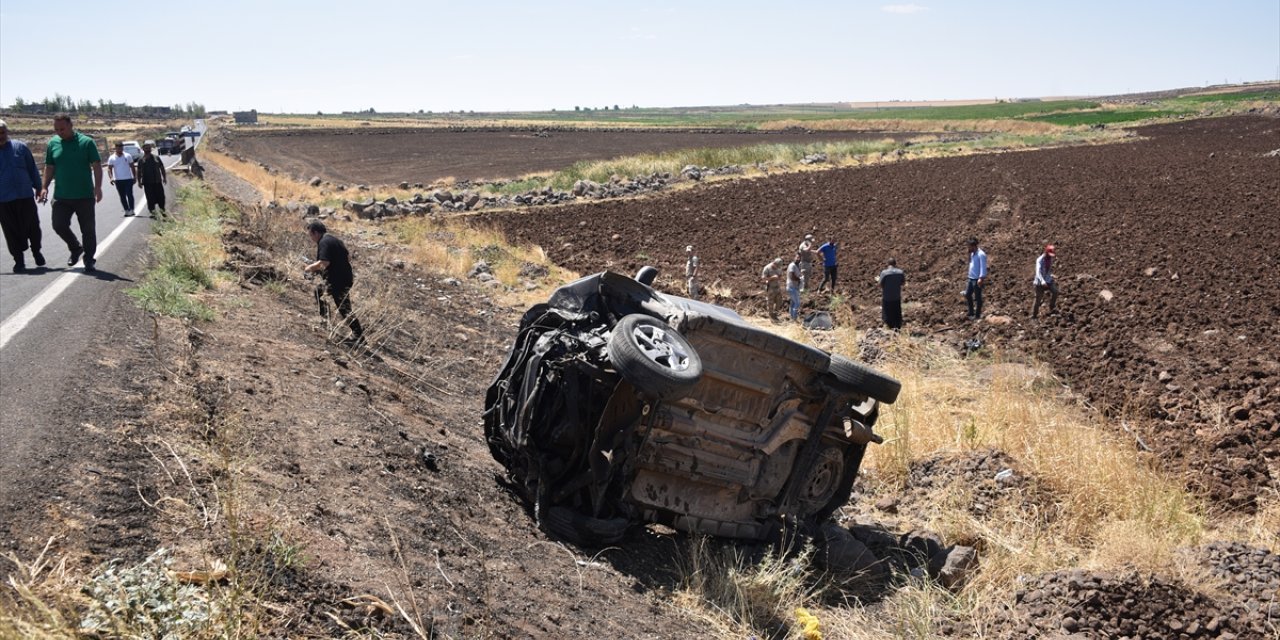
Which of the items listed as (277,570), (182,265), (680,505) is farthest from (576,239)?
(277,570)

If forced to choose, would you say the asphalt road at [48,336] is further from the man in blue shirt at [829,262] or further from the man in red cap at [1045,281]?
the man in red cap at [1045,281]

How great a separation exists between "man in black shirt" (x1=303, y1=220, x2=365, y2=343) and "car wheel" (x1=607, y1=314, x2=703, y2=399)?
5.19 meters

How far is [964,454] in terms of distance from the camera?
363 inches

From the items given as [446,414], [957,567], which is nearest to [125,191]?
[446,414]

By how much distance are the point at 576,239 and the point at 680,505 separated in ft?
65.4

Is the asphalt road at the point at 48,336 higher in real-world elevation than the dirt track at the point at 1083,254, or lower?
higher

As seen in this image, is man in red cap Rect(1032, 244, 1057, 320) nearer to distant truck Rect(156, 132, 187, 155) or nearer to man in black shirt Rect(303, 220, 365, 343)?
man in black shirt Rect(303, 220, 365, 343)

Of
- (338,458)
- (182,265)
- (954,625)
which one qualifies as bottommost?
(954,625)

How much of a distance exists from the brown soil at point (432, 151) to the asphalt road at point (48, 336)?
126 ft

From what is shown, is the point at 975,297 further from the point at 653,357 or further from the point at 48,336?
the point at 48,336

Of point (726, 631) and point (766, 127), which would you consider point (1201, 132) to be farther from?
point (726, 631)

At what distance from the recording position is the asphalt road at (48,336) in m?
4.91

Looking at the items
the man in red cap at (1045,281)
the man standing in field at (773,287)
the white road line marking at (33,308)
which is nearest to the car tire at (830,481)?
the white road line marking at (33,308)

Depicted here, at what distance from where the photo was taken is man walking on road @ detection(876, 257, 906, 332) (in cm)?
1572
